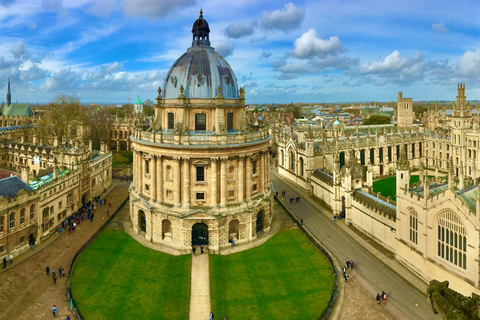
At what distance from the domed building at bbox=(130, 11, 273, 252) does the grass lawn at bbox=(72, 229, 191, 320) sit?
3741mm

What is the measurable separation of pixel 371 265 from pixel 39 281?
33.6 metres

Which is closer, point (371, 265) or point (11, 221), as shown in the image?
point (371, 265)

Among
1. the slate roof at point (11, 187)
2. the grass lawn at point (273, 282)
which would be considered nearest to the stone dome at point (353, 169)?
the grass lawn at point (273, 282)

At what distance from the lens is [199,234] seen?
135 ft

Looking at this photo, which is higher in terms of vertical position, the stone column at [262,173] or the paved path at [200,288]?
the stone column at [262,173]

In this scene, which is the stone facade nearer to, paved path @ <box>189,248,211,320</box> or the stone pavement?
paved path @ <box>189,248,211,320</box>

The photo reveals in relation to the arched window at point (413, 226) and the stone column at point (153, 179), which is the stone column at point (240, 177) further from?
the arched window at point (413, 226)

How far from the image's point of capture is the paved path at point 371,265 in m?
29.7

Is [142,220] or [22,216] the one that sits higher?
[22,216]

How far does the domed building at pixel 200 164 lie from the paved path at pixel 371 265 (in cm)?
850

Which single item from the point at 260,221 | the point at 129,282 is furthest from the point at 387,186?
the point at 129,282

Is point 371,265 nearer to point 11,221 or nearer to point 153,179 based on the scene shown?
point 153,179

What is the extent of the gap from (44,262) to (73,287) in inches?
295

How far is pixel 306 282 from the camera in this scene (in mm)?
33656
